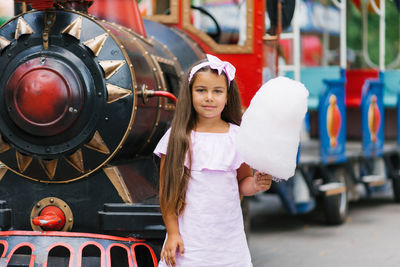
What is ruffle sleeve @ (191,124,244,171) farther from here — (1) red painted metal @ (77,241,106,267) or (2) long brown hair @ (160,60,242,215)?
(1) red painted metal @ (77,241,106,267)

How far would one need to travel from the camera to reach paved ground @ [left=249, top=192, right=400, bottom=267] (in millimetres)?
5152

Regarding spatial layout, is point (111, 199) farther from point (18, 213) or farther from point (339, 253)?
point (339, 253)

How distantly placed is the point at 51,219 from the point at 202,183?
36.8 inches

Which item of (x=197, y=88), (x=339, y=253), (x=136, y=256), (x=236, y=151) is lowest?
(x=339, y=253)

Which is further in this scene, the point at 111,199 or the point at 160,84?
the point at 160,84

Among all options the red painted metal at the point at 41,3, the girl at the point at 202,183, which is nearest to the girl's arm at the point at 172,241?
the girl at the point at 202,183

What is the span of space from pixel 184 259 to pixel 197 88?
2.22 ft

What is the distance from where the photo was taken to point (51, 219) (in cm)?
312

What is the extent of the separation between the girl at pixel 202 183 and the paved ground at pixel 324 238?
2.51 meters

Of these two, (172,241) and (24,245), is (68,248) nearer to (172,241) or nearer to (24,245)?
A: (24,245)

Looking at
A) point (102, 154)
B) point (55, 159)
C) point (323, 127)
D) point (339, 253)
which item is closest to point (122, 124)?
point (102, 154)

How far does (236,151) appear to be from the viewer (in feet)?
8.41

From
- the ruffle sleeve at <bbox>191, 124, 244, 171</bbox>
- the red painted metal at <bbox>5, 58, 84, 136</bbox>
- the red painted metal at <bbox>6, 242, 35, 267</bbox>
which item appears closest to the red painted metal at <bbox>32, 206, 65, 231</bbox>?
the red painted metal at <bbox>6, 242, 35, 267</bbox>

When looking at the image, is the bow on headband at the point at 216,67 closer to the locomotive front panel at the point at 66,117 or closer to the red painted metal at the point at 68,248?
the locomotive front panel at the point at 66,117
